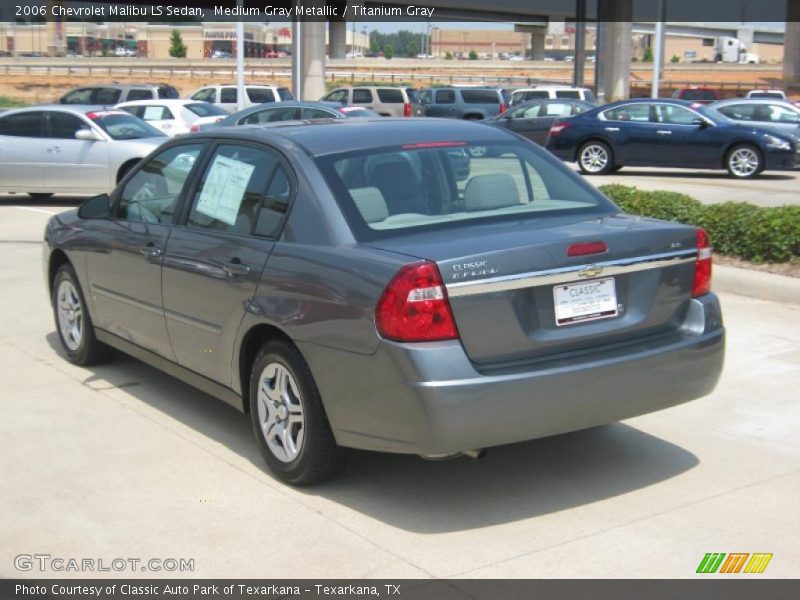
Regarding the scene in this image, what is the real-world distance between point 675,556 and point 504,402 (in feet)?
2.91

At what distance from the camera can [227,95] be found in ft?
123

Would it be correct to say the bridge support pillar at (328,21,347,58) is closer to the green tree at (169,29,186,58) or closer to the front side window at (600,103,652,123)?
the green tree at (169,29,186,58)

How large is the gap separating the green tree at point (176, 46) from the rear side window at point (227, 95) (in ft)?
280

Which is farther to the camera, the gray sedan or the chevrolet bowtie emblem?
the gray sedan

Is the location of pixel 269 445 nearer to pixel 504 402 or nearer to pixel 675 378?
pixel 504 402

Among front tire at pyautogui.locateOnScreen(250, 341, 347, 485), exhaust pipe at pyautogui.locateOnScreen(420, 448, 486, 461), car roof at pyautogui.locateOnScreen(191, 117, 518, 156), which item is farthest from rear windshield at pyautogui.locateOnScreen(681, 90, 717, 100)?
exhaust pipe at pyautogui.locateOnScreen(420, 448, 486, 461)

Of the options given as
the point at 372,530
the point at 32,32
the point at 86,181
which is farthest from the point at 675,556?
the point at 32,32

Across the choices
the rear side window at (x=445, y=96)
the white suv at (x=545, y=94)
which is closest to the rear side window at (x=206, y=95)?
the rear side window at (x=445, y=96)

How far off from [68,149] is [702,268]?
13620mm

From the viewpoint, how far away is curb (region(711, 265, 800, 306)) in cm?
895

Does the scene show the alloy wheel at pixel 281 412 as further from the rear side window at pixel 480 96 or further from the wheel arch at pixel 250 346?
the rear side window at pixel 480 96

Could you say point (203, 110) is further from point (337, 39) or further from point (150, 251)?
point (337, 39)

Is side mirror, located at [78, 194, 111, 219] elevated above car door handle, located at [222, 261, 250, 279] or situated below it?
above

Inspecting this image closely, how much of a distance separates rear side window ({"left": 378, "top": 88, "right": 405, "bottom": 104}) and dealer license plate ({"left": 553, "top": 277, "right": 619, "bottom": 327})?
35.6m
